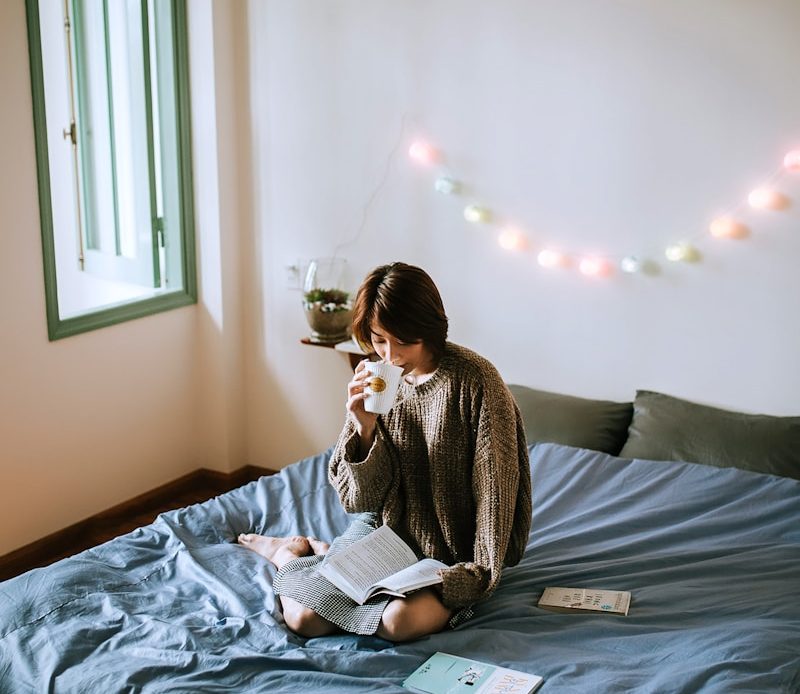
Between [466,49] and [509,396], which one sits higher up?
[466,49]

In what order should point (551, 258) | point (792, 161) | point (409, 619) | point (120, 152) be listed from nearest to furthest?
point (409, 619) < point (792, 161) < point (551, 258) < point (120, 152)

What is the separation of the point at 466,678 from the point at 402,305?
77cm

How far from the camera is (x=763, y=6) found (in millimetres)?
2686

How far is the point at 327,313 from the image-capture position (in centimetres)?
333

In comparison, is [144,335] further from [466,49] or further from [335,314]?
[466,49]

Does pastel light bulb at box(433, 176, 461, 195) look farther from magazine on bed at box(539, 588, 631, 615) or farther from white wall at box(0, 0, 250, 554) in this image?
magazine on bed at box(539, 588, 631, 615)

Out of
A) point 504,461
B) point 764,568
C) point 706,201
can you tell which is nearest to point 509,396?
point 504,461

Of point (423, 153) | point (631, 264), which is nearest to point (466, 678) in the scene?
point (631, 264)

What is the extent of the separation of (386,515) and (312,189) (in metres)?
1.51

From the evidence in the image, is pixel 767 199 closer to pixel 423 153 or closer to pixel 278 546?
pixel 423 153

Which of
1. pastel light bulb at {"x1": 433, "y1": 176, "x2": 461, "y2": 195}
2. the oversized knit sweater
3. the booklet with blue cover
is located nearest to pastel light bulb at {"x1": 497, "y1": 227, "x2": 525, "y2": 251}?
pastel light bulb at {"x1": 433, "y1": 176, "x2": 461, "y2": 195}

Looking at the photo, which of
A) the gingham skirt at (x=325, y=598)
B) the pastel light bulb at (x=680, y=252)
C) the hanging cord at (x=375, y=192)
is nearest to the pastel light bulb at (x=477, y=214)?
the hanging cord at (x=375, y=192)

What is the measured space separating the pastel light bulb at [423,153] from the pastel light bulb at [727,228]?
0.91 meters

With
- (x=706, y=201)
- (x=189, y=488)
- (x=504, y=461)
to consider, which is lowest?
(x=189, y=488)
